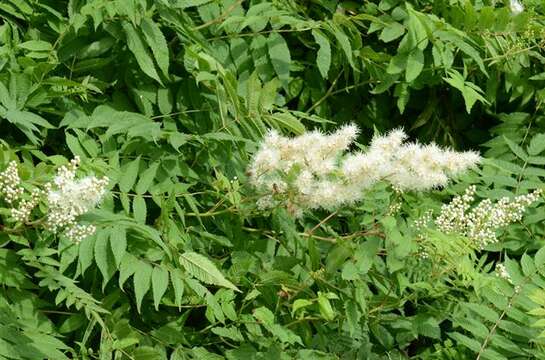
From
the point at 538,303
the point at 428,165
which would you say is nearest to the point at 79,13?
the point at 428,165

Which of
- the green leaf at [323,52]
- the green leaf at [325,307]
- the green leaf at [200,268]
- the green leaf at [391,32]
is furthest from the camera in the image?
the green leaf at [391,32]

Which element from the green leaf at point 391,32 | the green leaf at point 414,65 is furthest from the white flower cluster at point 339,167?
the green leaf at point 391,32

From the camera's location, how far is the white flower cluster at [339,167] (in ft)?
7.95

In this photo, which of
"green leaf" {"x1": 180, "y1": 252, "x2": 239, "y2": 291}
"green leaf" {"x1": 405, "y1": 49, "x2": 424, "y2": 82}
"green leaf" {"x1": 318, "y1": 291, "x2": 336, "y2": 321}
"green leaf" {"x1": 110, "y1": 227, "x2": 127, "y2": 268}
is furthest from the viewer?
"green leaf" {"x1": 405, "y1": 49, "x2": 424, "y2": 82}

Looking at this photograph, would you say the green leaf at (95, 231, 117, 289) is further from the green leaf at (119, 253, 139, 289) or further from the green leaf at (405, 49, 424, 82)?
the green leaf at (405, 49, 424, 82)

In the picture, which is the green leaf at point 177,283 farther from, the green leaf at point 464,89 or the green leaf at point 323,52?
the green leaf at point 464,89

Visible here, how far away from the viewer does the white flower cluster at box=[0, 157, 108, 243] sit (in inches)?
87.0

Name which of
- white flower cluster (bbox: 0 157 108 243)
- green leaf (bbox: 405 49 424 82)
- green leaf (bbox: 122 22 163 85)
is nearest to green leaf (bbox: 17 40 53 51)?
green leaf (bbox: 122 22 163 85)

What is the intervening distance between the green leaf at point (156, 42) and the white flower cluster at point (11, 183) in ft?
2.25

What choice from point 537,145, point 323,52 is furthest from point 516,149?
point 323,52

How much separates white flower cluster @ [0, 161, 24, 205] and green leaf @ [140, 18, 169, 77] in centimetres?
69

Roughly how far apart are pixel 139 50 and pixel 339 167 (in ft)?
2.33

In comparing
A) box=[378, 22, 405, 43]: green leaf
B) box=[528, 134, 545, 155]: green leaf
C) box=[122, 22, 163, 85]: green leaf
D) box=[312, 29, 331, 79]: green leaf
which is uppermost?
box=[378, 22, 405, 43]: green leaf

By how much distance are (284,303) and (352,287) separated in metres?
0.20
